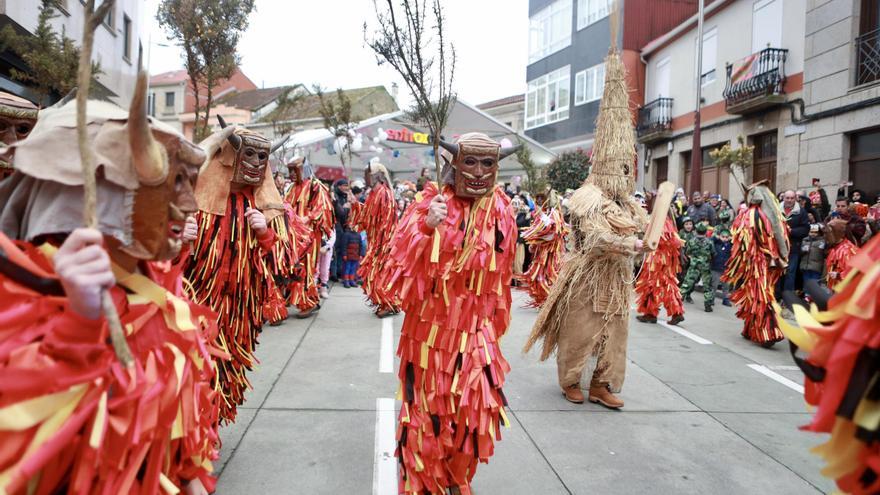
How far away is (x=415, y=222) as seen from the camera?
131 inches

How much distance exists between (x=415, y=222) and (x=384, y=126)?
20500 mm

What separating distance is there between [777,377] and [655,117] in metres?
18.0

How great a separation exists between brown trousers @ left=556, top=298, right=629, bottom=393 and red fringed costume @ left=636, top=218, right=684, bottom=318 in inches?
151

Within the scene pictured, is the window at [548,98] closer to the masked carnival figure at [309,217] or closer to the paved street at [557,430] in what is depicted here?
the masked carnival figure at [309,217]

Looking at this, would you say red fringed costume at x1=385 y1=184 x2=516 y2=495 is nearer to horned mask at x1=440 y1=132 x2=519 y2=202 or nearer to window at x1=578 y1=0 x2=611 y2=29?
horned mask at x1=440 y1=132 x2=519 y2=202

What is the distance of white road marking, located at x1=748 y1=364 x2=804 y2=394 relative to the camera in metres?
5.61

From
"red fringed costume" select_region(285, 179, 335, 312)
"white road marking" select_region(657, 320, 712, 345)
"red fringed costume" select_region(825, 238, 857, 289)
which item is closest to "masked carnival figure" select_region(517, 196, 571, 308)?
"white road marking" select_region(657, 320, 712, 345)

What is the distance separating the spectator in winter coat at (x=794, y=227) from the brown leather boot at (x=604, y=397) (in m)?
6.14

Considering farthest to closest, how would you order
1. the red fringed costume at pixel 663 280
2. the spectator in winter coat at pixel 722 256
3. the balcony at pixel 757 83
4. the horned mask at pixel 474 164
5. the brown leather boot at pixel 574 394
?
the balcony at pixel 757 83 → the spectator in winter coat at pixel 722 256 → the red fringed costume at pixel 663 280 → the brown leather boot at pixel 574 394 → the horned mask at pixel 474 164

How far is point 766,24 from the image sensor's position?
1662 centimetres

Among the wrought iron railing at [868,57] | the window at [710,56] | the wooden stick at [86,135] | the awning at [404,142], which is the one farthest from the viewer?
the awning at [404,142]

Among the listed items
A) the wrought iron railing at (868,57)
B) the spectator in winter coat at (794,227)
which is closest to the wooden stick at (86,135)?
the spectator in winter coat at (794,227)

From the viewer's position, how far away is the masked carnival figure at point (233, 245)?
11.6ft

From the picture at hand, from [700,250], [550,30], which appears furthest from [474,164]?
[550,30]
